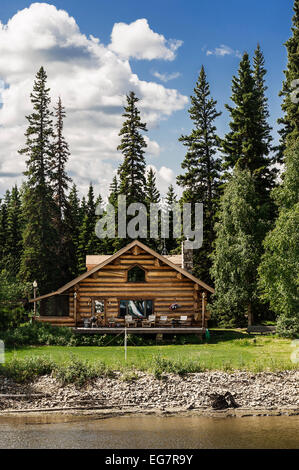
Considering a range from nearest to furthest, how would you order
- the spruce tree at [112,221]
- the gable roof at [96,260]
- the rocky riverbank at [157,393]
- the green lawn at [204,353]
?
1. the rocky riverbank at [157,393]
2. the green lawn at [204,353]
3. the gable roof at [96,260]
4. the spruce tree at [112,221]

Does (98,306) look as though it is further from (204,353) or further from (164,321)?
(204,353)

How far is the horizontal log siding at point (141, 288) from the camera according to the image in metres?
32.3

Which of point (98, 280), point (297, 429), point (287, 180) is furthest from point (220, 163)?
point (297, 429)

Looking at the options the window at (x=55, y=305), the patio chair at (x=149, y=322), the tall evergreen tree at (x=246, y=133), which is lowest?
the patio chair at (x=149, y=322)

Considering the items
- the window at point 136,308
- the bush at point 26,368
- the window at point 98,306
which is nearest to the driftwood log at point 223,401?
the bush at point 26,368

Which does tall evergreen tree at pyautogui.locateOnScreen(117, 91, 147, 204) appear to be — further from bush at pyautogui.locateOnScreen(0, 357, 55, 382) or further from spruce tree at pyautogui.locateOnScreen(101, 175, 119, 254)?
bush at pyautogui.locateOnScreen(0, 357, 55, 382)

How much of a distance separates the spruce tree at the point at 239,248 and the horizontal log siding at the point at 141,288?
4110mm

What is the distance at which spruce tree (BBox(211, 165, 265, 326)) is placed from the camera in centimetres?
3556

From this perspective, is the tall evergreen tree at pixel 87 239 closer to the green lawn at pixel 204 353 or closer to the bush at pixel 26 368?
the green lawn at pixel 204 353

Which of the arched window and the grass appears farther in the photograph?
the arched window

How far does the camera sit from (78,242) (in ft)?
218

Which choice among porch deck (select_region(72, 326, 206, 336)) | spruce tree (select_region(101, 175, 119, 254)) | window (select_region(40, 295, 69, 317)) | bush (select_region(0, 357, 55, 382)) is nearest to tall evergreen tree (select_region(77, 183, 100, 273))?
spruce tree (select_region(101, 175, 119, 254))

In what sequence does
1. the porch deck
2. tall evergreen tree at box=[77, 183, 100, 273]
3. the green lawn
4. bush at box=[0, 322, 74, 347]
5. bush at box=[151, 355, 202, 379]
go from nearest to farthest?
bush at box=[151, 355, 202, 379] → the green lawn → bush at box=[0, 322, 74, 347] → the porch deck → tall evergreen tree at box=[77, 183, 100, 273]

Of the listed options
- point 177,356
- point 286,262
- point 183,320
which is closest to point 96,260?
point 183,320
